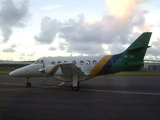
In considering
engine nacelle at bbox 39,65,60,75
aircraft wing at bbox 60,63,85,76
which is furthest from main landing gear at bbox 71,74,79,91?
Answer: engine nacelle at bbox 39,65,60,75

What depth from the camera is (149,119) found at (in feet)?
26.3

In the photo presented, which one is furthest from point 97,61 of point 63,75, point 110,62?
point 63,75

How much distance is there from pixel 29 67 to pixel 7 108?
10819mm

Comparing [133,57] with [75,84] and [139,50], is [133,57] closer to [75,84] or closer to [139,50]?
[139,50]

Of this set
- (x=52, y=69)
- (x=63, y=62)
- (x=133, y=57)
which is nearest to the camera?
(x=52, y=69)

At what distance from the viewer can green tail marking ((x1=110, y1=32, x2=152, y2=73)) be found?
19.6 meters

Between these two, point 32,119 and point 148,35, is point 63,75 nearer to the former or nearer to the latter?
point 148,35

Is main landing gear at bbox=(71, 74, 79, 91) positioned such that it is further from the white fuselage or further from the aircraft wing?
the white fuselage

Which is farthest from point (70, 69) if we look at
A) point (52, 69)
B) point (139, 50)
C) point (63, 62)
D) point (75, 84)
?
point (139, 50)

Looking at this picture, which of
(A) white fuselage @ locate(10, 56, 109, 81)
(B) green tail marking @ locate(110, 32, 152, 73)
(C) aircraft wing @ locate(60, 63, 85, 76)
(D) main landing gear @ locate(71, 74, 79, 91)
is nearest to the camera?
(C) aircraft wing @ locate(60, 63, 85, 76)

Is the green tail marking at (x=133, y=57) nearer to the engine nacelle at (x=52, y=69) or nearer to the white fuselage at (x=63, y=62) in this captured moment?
the white fuselage at (x=63, y=62)

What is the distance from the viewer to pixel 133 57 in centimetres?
1973

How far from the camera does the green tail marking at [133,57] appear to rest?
19.6 meters

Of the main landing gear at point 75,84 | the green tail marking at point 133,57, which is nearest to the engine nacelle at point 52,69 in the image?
the main landing gear at point 75,84
